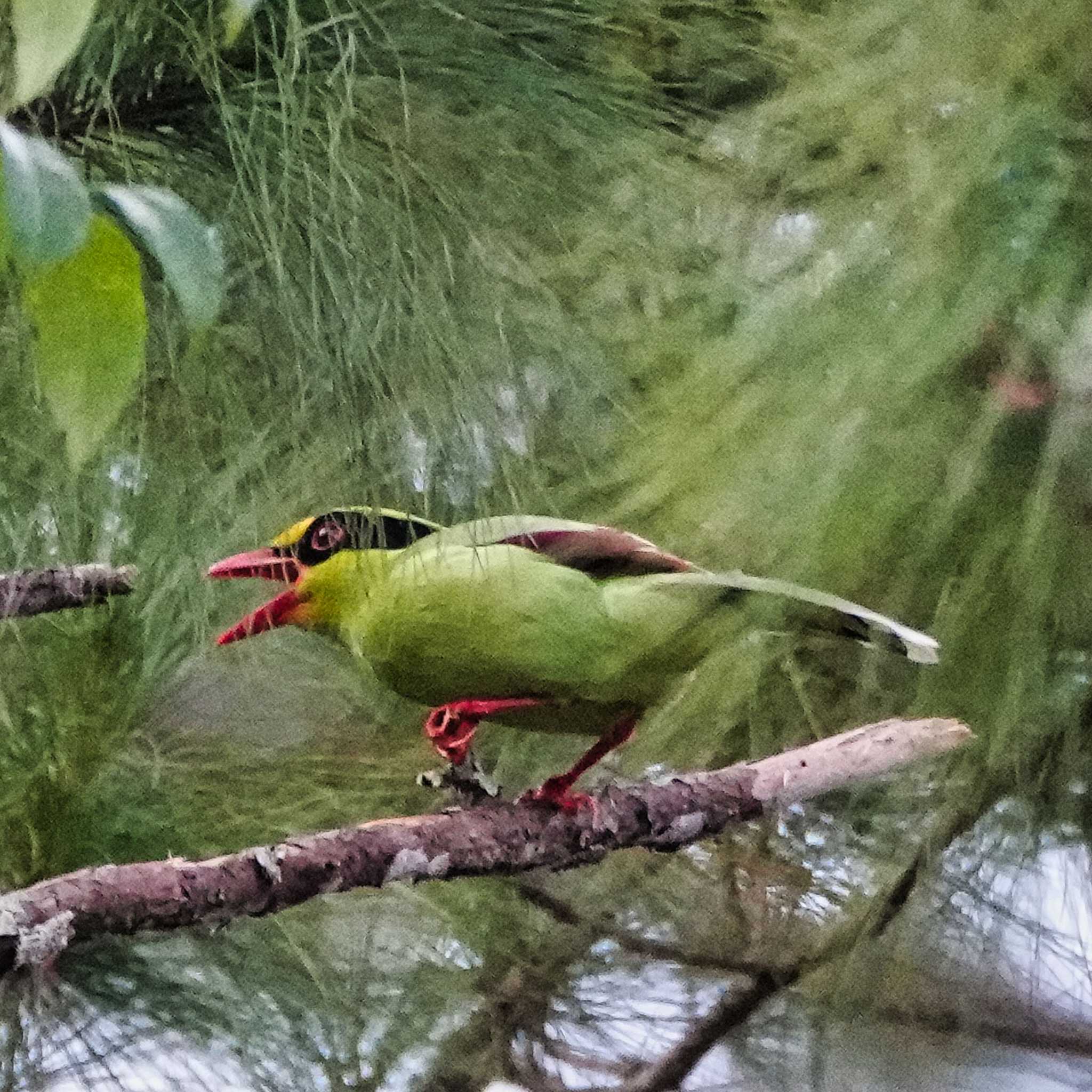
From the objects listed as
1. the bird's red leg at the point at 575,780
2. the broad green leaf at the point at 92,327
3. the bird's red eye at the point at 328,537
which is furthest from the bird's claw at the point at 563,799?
the broad green leaf at the point at 92,327

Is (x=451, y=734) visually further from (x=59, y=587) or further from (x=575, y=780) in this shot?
(x=59, y=587)

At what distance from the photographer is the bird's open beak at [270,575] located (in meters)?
0.36

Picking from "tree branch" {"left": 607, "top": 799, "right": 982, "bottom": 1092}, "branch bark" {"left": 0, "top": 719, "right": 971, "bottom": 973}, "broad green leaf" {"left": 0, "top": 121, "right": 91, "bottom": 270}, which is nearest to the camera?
"broad green leaf" {"left": 0, "top": 121, "right": 91, "bottom": 270}

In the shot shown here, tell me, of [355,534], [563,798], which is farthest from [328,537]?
[563,798]

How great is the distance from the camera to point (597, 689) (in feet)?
1.16

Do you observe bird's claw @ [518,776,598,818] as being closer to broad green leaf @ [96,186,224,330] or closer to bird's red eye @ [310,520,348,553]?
bird's red eye @ [310,520,348,553]

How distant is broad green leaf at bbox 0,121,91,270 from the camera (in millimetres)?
175

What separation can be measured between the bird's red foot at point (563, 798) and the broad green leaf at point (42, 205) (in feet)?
0.81

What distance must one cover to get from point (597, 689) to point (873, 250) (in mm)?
147

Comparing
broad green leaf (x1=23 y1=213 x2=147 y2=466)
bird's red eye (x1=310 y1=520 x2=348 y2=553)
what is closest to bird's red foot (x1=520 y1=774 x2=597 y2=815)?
bird's red eye (x1=310 y1=520 x2=348 y2=553)

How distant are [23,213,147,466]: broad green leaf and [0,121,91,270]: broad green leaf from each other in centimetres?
2

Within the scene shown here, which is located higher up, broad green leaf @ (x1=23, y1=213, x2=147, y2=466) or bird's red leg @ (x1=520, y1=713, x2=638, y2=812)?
broad green leaf @ (x1=23, y1=213, x2=147, y2=466)

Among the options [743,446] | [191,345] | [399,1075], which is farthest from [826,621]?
[399,1075]

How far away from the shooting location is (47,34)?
19cm
